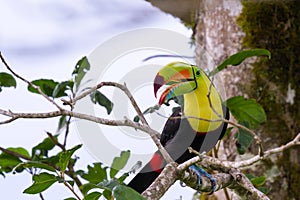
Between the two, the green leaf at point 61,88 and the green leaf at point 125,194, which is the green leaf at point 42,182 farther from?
the green leaf at point 61,88

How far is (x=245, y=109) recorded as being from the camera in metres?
1.62

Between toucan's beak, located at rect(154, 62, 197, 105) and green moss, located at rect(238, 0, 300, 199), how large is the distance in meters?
0.67

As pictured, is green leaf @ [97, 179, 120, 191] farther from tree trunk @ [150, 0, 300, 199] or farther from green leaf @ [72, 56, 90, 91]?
tree trunk @ [150, 0, 300, 199]

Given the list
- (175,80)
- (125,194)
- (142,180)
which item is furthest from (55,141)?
(125,194)

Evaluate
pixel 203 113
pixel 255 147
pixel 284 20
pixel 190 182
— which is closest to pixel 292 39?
pixel 284 20

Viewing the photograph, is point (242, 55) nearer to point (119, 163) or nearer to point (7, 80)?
point (119, 163)

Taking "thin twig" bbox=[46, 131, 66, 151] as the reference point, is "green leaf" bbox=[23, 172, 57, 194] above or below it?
below

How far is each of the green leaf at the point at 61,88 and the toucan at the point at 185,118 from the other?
0.33 m

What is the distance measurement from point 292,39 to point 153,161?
0.94 m

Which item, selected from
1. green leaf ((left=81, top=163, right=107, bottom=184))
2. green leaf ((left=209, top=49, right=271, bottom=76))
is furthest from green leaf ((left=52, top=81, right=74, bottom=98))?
green leaf ((left=209, top=49, right=271, bottom=76))

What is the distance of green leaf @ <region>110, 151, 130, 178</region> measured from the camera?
5.24 feet

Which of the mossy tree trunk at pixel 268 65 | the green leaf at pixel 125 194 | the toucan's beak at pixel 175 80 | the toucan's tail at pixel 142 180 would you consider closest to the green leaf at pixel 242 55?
the toucan's beak at pixel 175 80

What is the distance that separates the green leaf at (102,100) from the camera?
1.67m

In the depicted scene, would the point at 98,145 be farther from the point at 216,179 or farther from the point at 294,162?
the point at 294,162
